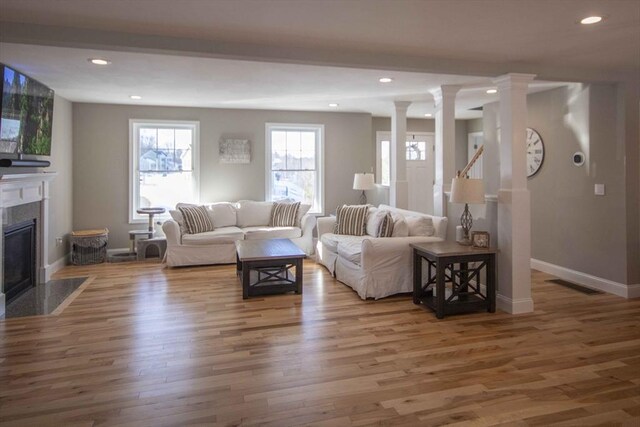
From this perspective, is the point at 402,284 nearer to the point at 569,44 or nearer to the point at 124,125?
the point at 569,44

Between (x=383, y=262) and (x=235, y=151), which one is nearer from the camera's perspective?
(x=383, y=262)

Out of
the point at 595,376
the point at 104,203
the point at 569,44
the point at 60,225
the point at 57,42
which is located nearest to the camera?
the point at 595,376

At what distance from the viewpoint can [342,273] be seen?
5.01 metres

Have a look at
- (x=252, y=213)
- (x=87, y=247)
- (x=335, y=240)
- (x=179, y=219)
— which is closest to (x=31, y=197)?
(x=87, y=247)

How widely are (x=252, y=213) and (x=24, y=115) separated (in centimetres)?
327

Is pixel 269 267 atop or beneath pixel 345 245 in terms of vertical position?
beneath

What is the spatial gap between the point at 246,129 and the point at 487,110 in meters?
3.79

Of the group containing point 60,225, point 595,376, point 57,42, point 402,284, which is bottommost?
point 595,376

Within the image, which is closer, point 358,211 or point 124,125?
point 358,211

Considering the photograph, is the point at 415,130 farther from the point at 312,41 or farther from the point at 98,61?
the point at 98,61

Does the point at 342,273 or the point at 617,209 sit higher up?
the point at 617,209

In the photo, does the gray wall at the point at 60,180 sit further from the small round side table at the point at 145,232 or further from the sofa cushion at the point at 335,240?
the sofa cushion at the point at 335,240

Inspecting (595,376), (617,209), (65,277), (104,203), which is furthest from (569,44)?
(104,203)

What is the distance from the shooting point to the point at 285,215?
675cm
